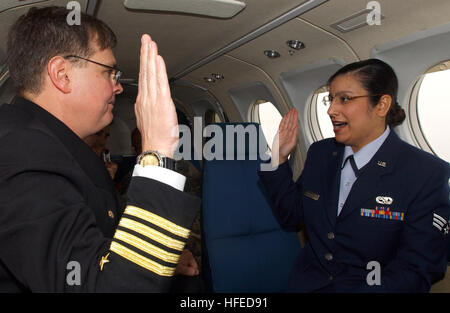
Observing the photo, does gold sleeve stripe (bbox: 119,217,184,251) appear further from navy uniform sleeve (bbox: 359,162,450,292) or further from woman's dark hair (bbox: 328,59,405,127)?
woman's dark hair (bbox: 328,59,405,127)

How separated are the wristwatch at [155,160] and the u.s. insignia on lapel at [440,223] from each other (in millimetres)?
1637

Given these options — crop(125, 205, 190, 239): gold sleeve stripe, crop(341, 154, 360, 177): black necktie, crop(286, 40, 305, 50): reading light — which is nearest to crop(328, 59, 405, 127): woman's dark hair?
crop(341, 154, 360, 177): black necktie

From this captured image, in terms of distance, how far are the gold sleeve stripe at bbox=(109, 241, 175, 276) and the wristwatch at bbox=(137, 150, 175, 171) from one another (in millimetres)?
232

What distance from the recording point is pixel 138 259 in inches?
30.0

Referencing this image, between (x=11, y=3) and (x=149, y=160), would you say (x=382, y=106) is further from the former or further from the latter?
(x=11, y=3)

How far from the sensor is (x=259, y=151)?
2732 mm

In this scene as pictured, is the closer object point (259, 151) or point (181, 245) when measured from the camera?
point (181, 245)

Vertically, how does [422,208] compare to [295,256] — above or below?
above

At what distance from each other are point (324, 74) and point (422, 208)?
2.05 m

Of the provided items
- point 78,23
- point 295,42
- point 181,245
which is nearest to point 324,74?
point 295,42

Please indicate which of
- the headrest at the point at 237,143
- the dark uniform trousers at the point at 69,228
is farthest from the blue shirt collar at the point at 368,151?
the dark uniform trousers at the point at 69,228

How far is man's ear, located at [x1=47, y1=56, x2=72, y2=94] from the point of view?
3.58ft

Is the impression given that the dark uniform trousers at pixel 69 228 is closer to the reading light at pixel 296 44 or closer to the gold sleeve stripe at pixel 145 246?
the gold sleeve stripe at pixel 145 246
